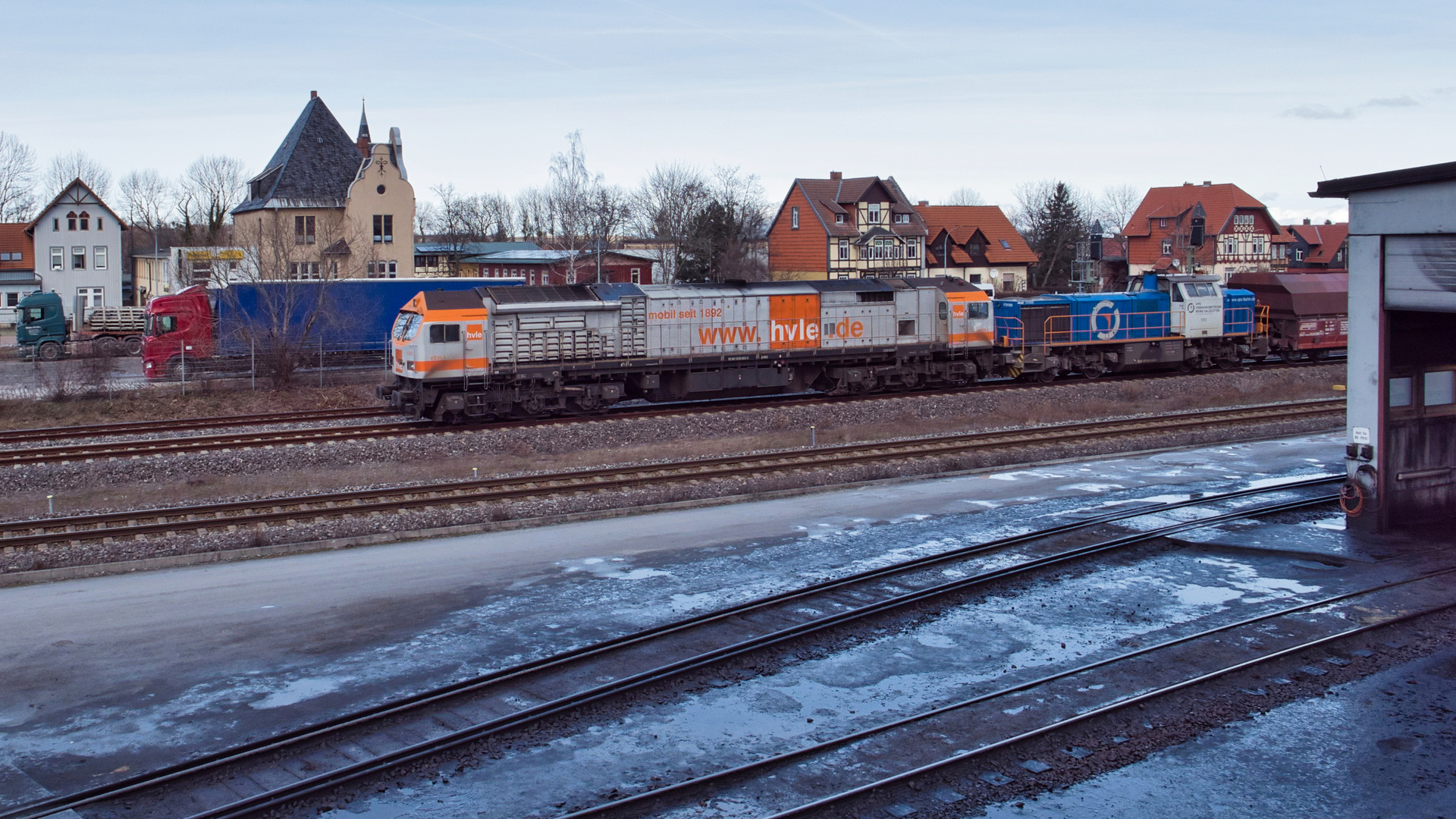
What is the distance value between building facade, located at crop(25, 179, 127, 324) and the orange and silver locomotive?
48.4 metres

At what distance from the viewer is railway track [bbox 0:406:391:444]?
24781 mm

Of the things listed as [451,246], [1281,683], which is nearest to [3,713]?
[1281,683]

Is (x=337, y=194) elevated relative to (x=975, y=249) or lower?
elevated

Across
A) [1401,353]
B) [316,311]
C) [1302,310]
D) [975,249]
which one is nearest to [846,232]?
[975,249]

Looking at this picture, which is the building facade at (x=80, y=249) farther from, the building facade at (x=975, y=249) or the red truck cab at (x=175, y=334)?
the building facade at (x=975, y=249)

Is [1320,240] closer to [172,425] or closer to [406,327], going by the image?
[406,327]

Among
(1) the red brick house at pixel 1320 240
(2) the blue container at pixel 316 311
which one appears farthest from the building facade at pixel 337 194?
(1) the red brick house at pixel 1320 240

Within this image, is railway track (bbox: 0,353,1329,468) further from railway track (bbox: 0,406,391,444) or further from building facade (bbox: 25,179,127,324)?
building facade (bbox: 25,179,127,324)

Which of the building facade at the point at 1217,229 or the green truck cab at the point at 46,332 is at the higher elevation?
the building facade at the point at 1217,229

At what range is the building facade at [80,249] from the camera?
64562 mm

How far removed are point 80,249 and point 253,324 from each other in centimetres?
3986

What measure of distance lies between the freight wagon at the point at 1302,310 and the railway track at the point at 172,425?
1174 inches

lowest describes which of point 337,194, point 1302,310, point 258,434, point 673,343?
point 258,434

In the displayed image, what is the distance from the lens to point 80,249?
65562mm
